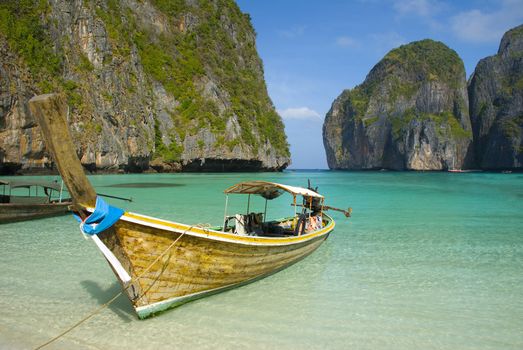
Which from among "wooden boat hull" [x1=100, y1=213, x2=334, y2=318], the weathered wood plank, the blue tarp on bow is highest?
the weathered wood plank

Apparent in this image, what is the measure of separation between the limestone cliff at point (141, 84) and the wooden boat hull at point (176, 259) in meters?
42.3

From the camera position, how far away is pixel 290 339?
5.68m

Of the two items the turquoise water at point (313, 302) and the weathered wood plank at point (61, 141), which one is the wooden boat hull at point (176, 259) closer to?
the turquoise water at point (313, 302)

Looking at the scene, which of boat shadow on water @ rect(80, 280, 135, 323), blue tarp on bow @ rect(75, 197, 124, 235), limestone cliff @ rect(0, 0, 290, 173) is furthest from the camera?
limestone cliff @ rect(0, 0, 290, 173)

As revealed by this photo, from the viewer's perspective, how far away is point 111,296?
7.23 meters

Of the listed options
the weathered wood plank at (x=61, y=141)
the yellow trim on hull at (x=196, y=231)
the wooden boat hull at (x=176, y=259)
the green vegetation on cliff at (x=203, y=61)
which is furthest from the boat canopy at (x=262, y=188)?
the green vegetation on cliff at (x=203, y=61)

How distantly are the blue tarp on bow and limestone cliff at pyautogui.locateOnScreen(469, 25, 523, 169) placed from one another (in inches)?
5246

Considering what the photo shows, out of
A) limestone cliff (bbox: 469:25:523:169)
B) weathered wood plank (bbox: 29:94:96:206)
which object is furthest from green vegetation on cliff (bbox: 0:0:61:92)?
limestone cliff (bbox: 469:25:523:169)

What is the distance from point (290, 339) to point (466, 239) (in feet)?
33.6

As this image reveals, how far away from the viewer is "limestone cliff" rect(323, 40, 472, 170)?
13600 cm

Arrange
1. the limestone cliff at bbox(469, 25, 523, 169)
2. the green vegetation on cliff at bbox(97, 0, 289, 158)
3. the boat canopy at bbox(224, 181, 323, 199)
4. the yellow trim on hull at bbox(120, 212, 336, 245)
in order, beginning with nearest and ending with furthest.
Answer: the yellow trim on hull at bbox(120, 212, 336, 245) → the boat canopy at bbox(224, 181, 323, 199) → the green vegetation on cliff at bbox(97, 0, 289, 158) → the limestone cliff at bbox(469, 25, 523, 169)

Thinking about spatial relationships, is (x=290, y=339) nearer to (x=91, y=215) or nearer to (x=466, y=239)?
(x=91, y=215)

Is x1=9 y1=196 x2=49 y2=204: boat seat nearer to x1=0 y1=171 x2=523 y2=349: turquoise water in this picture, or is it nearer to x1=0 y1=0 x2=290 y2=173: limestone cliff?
x1=0 y1=171 x2=523 y2=349: turquoise water

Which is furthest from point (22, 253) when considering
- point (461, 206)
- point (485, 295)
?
point (461, 206)
